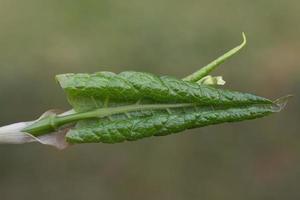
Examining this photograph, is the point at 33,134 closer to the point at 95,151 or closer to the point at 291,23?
the point at 95,151

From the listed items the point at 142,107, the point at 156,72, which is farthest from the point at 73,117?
the point at 156,72

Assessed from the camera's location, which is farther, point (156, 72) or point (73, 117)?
point (156, 72)

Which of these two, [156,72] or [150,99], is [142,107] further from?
[156,72]

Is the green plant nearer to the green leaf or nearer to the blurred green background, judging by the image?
the green leaf

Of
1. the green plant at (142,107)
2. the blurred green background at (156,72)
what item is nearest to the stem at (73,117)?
the green plant at (142,107)

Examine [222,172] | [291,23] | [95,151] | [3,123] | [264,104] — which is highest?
[291,23]

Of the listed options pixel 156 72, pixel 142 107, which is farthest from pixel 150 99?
pixel 156 72

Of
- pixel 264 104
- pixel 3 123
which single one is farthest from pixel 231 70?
pixel 264 104

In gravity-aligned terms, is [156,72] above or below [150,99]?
above
